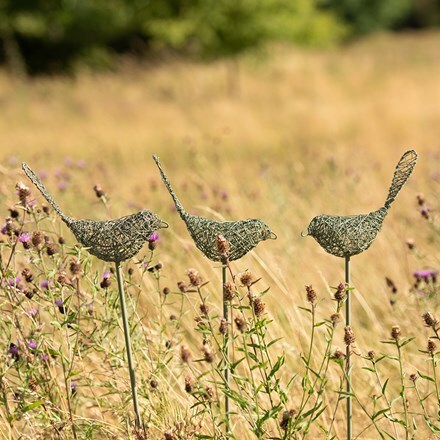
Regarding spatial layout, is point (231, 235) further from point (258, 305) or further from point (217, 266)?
point (217, 266)

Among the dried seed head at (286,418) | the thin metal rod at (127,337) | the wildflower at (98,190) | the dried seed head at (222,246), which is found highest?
the wildflower at (98,190)

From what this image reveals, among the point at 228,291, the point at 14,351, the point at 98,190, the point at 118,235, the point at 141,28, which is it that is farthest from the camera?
the point at 141,28

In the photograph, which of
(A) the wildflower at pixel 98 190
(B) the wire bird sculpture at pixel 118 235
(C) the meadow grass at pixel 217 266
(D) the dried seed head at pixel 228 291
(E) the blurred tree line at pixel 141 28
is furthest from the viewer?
(E) the blurred tree line at pixel 141 28

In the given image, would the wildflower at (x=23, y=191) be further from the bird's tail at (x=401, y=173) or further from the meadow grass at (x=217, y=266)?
the bird's tail at (x=401, y=173)

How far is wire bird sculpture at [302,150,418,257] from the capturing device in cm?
151

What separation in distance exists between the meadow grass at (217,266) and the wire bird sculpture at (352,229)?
12 centimetres

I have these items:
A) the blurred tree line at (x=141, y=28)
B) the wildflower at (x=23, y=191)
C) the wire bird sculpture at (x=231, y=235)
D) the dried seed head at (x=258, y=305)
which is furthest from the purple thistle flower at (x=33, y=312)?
the blurred tree line at (x=141, y=28)

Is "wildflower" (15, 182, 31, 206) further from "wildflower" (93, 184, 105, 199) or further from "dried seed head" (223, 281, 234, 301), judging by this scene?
"dried seed head" (223, 281, 234, 301)

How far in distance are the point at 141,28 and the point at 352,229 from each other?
18866 mm

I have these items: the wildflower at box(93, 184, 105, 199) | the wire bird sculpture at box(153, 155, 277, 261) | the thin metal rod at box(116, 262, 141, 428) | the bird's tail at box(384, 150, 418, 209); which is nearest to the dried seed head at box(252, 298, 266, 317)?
→ the wire bird sculpture at box(153, 155, 277, 261)

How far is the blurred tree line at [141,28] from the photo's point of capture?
465 inches

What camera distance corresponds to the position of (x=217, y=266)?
1.77 metres

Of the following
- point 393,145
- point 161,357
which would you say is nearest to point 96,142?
point 393,145

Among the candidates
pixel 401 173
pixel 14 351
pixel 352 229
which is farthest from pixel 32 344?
pixel 401 173
